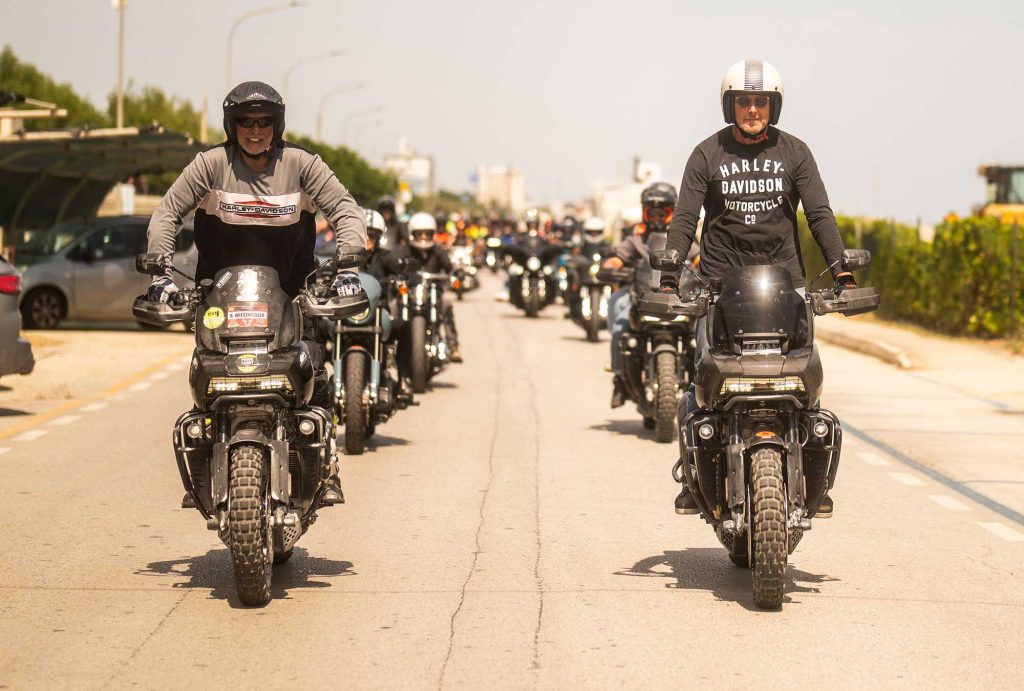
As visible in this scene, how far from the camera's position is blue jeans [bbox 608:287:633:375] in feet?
51.5

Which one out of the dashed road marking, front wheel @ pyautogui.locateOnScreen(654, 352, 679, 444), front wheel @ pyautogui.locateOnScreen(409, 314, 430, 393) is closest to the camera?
front wheel @ pyautogui.locateOnScreen(654, 352, 679, 444)

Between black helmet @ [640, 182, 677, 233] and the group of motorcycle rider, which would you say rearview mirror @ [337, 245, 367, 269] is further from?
black helmet @ [640, 182, 677, 233]

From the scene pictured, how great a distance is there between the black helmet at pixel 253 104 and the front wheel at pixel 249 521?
1.45 m

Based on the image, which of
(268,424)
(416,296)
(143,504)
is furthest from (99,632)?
(416,296)

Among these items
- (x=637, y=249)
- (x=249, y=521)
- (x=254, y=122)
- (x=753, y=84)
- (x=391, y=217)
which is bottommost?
(x=249, y=521)

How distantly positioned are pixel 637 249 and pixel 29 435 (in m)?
5.00

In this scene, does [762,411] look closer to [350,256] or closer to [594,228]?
[350,256]

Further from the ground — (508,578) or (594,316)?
(594,316)

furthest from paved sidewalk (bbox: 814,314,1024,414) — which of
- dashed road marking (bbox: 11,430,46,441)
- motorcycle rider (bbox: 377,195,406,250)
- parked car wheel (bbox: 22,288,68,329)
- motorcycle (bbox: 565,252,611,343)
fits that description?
parked car wheel (bbox: 22,288,68,329)

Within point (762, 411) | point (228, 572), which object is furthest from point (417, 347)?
point (762, 411)

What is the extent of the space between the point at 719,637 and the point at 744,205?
2.07 meters

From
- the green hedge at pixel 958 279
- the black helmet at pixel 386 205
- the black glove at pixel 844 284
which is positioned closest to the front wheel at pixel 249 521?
the black glove at pixel 844 284

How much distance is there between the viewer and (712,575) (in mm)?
8984

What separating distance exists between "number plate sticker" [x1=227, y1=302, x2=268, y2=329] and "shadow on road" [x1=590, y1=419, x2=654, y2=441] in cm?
808
